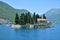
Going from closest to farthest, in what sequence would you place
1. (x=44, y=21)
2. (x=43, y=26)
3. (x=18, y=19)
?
(x=18, y=19) < (x=43, y=26) < (x=44, y=21)

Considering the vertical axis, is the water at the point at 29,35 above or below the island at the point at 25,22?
below

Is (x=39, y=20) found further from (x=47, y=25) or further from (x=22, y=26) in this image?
(x=22, y=26)

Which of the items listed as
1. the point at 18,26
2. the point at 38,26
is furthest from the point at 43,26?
the point at 18,26

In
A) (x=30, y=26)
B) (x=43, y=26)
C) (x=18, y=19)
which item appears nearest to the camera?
(x=18, y=19)

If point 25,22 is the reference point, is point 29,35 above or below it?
below

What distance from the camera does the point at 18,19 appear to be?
57.2 meters

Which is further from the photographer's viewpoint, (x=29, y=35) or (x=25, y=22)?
(x=25, y=22)

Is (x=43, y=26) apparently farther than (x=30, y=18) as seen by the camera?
Yes

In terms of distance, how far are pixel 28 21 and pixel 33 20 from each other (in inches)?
118

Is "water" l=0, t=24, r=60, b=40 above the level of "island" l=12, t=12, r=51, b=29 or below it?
below

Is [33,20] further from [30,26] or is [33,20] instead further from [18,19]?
[18,19]

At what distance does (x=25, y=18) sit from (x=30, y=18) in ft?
6.18

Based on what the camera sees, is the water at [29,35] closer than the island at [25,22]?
Yes

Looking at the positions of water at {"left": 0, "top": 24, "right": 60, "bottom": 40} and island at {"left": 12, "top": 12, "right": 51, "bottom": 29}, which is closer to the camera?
water at {"left": 0, "top": 24, "right": 60, "bottom": 40}
